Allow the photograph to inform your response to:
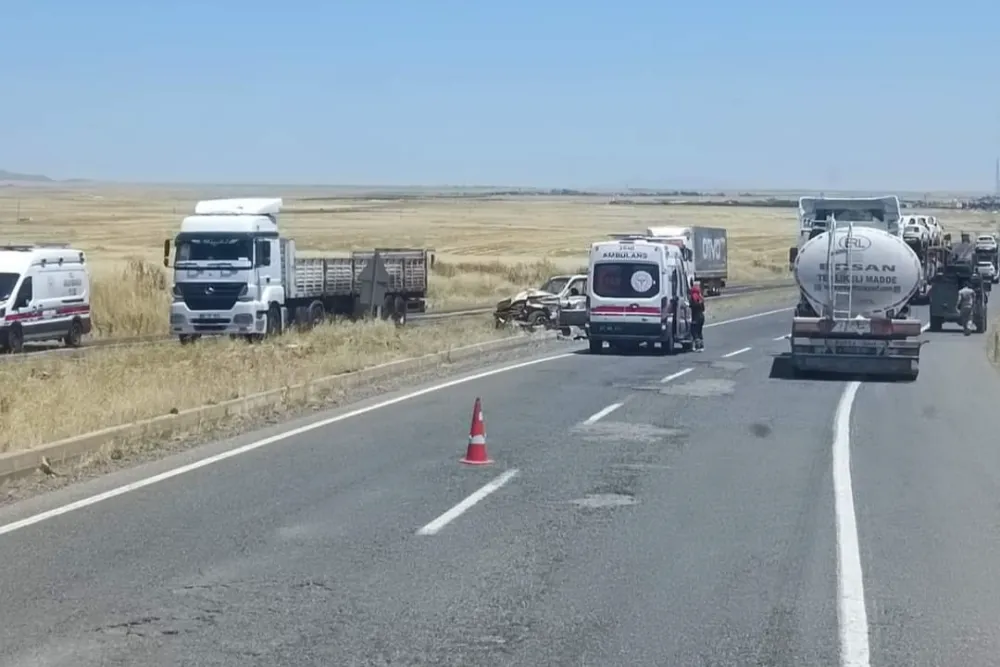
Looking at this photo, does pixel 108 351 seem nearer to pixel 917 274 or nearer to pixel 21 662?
pixel 917 274

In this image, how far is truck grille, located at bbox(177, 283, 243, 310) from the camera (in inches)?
1324

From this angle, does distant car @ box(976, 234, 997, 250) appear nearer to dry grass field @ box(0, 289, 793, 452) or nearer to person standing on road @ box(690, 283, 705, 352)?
person standing on road @ box(690, 283, 705, 352)

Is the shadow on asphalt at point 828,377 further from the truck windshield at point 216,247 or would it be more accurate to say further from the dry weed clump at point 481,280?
the dry weed clump at point 481,280

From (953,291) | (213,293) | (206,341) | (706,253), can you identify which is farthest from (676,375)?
(706,253)

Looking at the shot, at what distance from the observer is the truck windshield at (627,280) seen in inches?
1230

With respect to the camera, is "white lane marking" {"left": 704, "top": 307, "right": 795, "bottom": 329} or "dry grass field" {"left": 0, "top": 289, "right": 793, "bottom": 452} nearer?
"dry grass field" {"left": 0, "top": 289, "right": 793, "bottom": 452}

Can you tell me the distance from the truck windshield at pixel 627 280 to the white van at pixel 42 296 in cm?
1297

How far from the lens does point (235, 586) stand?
29.5 feet

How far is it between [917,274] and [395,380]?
967cm

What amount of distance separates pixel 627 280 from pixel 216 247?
969 centimetres

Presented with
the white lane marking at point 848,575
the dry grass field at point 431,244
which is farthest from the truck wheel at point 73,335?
the white lane marking at point 848,575

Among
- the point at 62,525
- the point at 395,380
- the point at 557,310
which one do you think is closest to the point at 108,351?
the point at 395,380

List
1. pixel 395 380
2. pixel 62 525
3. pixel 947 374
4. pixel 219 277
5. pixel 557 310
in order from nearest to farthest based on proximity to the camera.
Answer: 1. pixel 62 525
2. pixel 395 380
3. pixel 947 374
4. pixel 219 277
5. pixel 557 310

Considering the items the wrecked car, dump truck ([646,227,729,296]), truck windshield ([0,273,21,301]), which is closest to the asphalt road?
truck windshield ([0,273,21,301])
